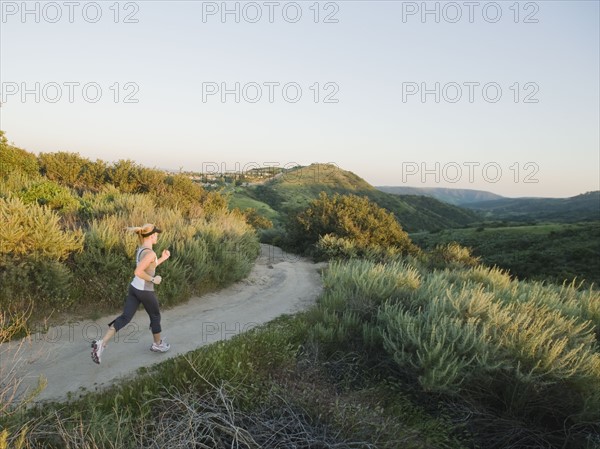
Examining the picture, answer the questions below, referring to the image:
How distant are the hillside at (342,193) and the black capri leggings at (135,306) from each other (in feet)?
186

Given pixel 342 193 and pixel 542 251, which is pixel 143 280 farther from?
pixel 342 193

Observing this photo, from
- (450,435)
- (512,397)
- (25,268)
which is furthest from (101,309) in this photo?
(512,397)

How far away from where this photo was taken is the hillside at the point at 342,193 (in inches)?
3098

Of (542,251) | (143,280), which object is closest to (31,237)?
(143,280)

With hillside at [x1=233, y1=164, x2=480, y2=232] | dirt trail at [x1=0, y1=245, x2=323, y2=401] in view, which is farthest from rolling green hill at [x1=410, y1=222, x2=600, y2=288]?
hillside at [x1=233, y1=164, x2=480, y2=232]

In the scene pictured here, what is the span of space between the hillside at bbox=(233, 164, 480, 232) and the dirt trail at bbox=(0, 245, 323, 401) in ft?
173

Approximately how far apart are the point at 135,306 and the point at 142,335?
1.12 meters

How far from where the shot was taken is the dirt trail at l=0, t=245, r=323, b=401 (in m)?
5.04

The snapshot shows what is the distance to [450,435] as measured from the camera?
14.4 ft

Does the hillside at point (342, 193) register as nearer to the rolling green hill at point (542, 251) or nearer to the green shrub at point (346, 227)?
the rolling green hill at point (542, 251)

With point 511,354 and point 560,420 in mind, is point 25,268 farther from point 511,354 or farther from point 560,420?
point 560,420

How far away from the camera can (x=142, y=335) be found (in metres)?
6.55

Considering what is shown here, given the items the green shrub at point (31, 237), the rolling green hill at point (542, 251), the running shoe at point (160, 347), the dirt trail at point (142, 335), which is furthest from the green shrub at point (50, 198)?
the rolling green hill at point (542, 251)

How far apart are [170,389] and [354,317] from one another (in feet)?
10.8
